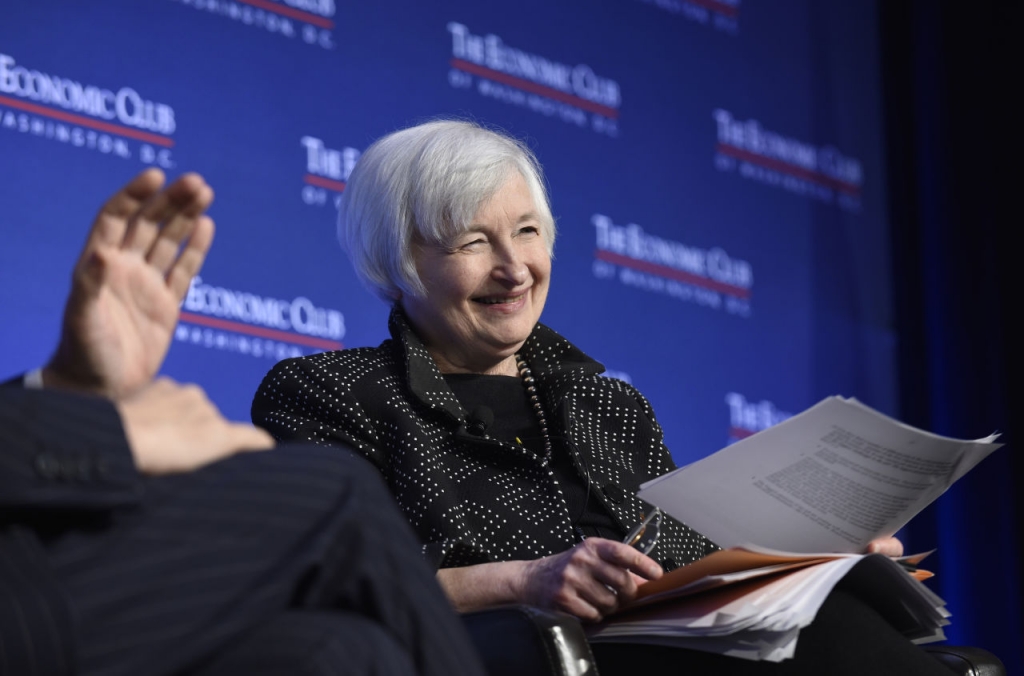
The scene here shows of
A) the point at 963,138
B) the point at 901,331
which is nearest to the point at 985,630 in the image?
the point at 901,331

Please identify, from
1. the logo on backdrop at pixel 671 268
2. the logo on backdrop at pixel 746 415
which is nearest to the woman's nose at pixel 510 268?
the logo on backdrop at pixel 671 268

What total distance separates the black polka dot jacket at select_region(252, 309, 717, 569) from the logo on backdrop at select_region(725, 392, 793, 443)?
1662 millimetres

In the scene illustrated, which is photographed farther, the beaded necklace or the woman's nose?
the woman's nose

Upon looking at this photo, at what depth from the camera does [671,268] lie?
3.51 meters

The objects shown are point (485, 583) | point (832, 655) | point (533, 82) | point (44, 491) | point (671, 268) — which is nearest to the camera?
point (44, 491)

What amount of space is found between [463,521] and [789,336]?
2366 millimetres

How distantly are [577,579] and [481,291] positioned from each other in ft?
2.23

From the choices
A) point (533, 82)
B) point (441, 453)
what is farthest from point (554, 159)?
point (441, 453)

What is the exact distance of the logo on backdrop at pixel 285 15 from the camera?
8.75 feet

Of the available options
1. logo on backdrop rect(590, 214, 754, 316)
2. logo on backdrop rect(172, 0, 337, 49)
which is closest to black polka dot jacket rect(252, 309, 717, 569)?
logo on backdrop rect(172, 0, 337, 49)

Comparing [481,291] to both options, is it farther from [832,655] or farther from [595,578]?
[832,655]

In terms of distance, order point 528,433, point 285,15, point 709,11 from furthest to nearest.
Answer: point 709,11 < point 285,15 < point 528,433

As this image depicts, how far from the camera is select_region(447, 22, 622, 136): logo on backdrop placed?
10.3 feet

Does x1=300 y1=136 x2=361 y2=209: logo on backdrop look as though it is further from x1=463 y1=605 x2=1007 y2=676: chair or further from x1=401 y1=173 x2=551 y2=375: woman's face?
x1=463 y1=605 x2=1007 y2=676: chair
